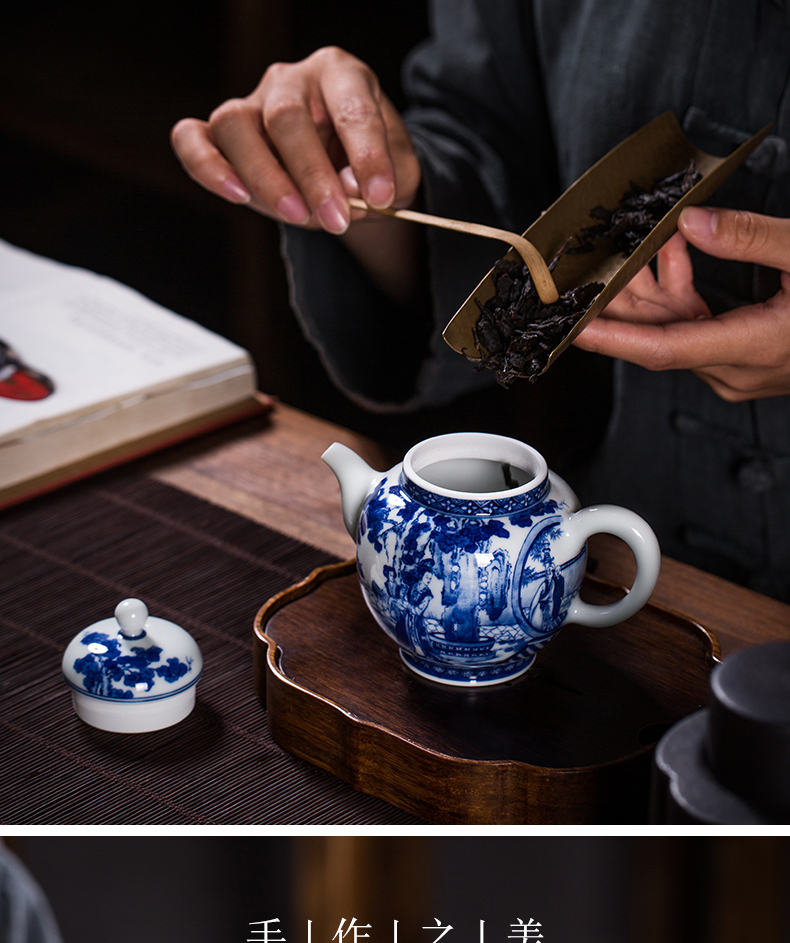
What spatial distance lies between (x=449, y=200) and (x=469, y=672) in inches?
26.6

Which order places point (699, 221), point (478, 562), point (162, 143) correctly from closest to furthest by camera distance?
point (478, 562) → point (699, 221) → point (162, 143)

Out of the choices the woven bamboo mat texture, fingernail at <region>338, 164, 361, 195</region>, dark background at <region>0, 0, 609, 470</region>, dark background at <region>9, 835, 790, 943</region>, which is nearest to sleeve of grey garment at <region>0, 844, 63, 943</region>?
dark background at <region>9, 835, 790, 943</region>

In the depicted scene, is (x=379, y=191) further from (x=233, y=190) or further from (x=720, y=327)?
(x=720, y=327)

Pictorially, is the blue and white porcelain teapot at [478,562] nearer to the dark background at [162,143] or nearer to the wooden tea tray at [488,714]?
the wooden tea tray at [488,714]

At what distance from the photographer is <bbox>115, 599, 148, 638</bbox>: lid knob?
61 centimetres

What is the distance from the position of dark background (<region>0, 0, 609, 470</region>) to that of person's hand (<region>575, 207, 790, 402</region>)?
3.16 feet

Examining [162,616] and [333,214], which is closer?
[162,616]

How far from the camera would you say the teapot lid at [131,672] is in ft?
2.02

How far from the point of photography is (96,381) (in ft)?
3.23

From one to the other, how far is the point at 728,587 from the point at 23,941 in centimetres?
61

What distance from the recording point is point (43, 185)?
10.1 feet

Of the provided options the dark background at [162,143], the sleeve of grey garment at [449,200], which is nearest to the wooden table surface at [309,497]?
the sleeve of grey garment at [449,200]

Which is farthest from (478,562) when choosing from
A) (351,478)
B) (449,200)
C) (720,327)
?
(449,200)

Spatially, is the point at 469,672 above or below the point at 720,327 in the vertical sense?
below
